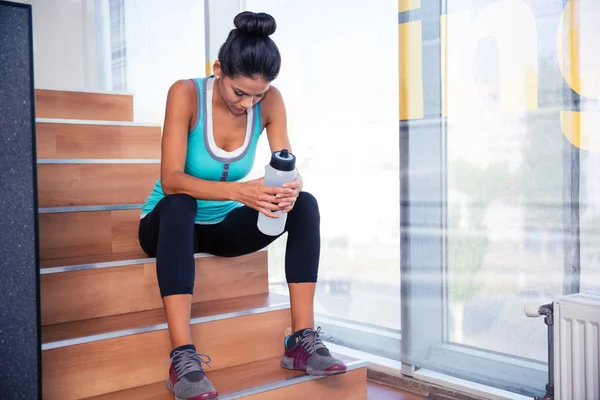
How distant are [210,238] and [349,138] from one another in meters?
0.78

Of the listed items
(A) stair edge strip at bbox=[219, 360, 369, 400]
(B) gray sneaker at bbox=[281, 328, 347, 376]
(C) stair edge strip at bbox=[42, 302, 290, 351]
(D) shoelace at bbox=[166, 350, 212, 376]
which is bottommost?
(A) stair edge strip at bbox=[219, 360, 369, 400]

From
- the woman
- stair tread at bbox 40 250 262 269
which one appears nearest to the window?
the woman

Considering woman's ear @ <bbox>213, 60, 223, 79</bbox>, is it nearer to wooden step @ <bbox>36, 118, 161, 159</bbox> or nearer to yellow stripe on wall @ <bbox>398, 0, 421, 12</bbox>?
yellow stripe on wall @ <bbox>398, 0, 421, 12</bbox>

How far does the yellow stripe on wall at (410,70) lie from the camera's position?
6.72ft

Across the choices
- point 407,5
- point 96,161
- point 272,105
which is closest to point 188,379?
point 272,105

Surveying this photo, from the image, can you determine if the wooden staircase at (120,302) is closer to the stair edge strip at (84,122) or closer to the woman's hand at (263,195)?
the stair edge strip at (84,122)

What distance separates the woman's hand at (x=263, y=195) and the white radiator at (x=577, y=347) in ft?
2.45

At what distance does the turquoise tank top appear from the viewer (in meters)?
1.72

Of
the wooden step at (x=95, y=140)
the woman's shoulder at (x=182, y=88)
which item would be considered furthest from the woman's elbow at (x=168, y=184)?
the wooden step at (x=95, y=140)

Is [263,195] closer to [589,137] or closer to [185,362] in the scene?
[185,362]

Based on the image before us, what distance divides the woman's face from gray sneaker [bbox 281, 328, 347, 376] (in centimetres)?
65

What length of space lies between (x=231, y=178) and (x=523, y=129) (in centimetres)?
87

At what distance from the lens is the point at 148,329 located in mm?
1635

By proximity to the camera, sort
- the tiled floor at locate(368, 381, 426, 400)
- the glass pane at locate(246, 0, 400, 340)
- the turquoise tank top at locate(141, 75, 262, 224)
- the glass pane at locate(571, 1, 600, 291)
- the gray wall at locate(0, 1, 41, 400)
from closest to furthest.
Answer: the gray wall at locate(0, 1, 41, 400)
the glass pane at locate(571, 1, 600, 291)
the turquoise tank top at locate(141, 75, 262, 224)
the tiled floor at locate(368, 381, 426, 400)
the glass pane at locate(246, 0, 400, 340)
